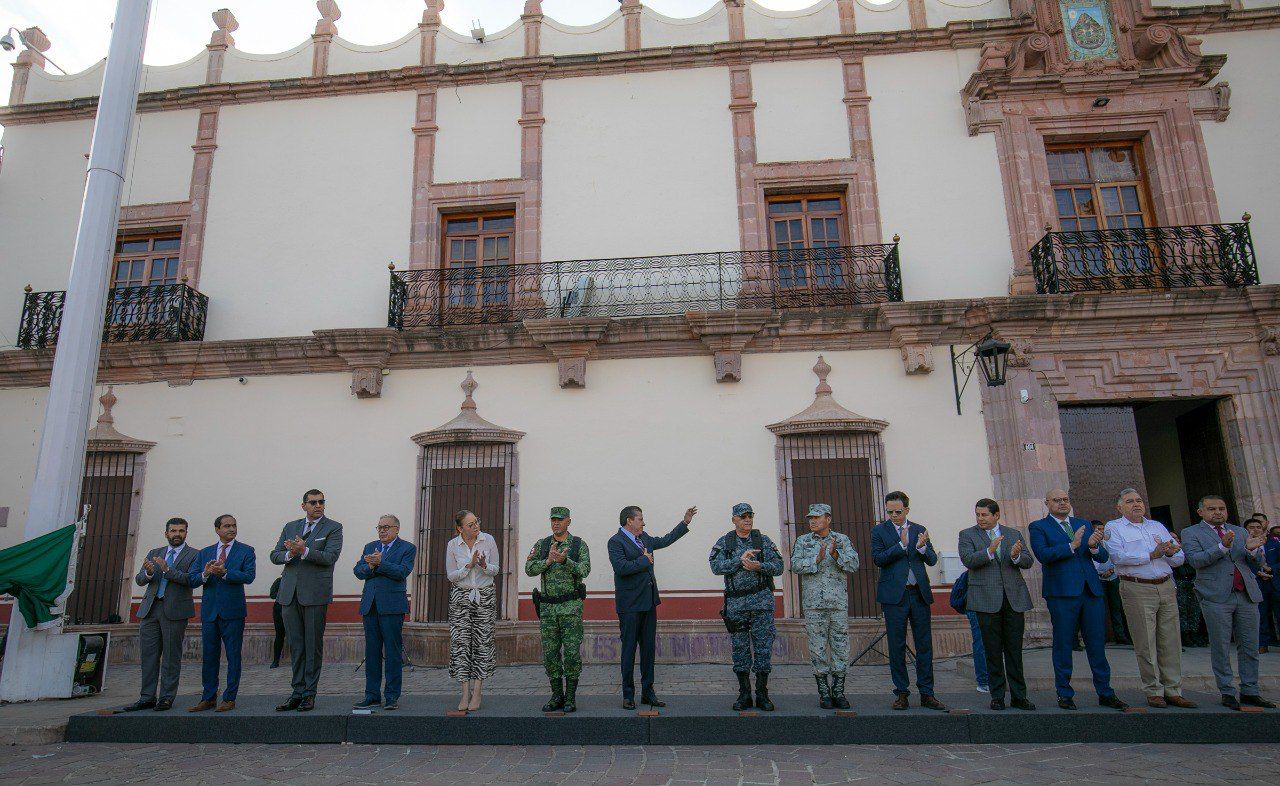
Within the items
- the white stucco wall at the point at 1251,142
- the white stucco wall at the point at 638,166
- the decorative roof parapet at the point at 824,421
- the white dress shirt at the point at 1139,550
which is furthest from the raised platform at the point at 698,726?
the white stucco wall at the point at 1251,142

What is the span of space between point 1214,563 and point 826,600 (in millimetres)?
3024

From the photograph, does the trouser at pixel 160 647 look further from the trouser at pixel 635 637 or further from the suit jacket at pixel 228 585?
the trouser at pixel 635 637

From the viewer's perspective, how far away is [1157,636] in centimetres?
615

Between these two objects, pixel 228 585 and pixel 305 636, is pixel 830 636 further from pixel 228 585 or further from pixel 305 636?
pixel 228 585

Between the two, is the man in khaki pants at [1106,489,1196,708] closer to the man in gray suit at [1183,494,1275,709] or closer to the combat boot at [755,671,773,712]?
the man in gray suit at [1183,494,1275,709]

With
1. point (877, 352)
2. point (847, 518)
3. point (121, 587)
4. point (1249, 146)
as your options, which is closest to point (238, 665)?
point (121, 587)

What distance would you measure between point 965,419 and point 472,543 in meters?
6.36

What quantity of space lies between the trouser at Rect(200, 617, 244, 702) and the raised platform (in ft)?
0.92

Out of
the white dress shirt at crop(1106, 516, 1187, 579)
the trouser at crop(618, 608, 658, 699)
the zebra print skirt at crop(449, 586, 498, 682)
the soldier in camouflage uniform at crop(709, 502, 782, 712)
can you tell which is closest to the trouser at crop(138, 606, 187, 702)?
the zebra print skirt at crop(449, 586, 498, 682)

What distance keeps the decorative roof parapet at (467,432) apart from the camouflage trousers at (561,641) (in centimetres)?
402

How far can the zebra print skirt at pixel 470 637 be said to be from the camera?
20.1 feet

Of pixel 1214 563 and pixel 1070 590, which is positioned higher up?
pixel 1214 563

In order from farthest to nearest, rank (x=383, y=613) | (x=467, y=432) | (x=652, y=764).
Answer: (x=467, y=432)
(x=383, y=613)
(x=652, y=764)

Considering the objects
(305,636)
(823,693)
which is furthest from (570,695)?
(305,636)
